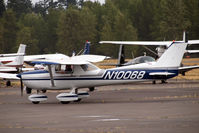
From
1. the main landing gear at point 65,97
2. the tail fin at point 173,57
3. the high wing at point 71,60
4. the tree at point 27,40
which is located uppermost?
the tail fin at point 173,57

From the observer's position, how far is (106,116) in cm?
1561

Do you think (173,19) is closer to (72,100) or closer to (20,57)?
(20,57)

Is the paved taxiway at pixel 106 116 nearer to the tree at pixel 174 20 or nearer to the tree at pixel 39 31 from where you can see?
the tree at pixel 174 20

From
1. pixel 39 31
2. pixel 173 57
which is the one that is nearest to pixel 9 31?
pixel 39 31

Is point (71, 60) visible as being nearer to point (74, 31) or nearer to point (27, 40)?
point (74, 31)

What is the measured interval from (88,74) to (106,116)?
5.52m

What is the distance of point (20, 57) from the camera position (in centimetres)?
4259

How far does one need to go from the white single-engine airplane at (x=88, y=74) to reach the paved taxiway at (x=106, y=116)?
712mm

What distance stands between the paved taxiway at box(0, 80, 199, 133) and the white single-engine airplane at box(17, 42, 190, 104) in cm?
71

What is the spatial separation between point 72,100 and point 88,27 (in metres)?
83.3

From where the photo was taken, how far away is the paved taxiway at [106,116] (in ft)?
42.9

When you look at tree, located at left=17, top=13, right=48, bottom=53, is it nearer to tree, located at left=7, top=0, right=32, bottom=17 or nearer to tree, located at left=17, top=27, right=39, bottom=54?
tree, located at left=17, top=27, right=39, bottom=54

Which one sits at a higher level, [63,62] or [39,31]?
[63,62]

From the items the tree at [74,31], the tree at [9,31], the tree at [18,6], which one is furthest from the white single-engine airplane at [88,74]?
the tree at [18,6]
